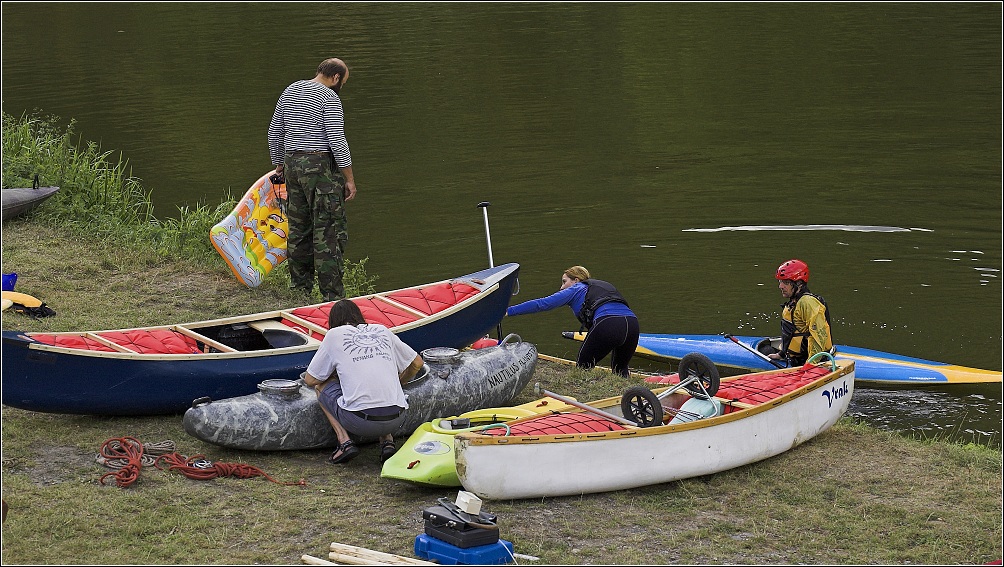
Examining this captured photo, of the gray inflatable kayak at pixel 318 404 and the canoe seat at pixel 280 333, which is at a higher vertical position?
the canoe seat at pixel 280 333

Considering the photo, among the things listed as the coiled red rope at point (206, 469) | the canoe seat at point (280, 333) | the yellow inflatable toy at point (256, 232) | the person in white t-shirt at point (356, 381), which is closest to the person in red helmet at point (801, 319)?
the person in white t-shirt at point (356, 381)

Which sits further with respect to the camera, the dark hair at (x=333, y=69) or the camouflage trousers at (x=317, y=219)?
the camouflage trousers at (x=317, y=219)

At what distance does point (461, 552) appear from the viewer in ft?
19.0

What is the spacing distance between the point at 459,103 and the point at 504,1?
45.9 ft

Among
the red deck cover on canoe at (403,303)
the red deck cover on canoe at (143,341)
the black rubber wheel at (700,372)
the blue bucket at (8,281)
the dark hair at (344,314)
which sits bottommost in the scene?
the black rubber wheel at (700,372)

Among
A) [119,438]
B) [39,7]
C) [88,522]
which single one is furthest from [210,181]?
[39,7]

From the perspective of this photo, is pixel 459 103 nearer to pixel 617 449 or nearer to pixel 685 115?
pixel 685 115

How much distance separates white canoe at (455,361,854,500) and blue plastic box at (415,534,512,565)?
0.78 meters

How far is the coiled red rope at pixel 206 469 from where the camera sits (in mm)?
7117

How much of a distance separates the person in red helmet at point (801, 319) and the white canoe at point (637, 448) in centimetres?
121

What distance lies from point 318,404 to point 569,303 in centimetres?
287

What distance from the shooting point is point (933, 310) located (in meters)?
11.9

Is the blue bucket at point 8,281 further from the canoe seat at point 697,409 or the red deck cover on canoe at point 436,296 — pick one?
the red deck cover on canoe at point 436,296

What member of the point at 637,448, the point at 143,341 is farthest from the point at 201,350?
the point at 637,448
